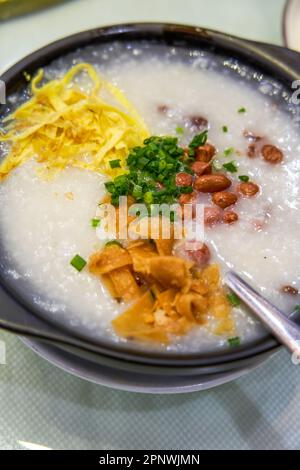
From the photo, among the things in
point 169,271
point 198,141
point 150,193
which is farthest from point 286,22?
point 169,271

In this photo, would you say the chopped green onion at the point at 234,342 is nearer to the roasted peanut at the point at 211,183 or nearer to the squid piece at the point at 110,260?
the squid piece at the point at 110,260

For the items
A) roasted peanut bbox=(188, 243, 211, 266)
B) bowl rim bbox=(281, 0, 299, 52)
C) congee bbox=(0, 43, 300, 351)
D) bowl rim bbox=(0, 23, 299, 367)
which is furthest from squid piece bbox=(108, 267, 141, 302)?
bowl rim bbox=(281, 0, 299, 52)

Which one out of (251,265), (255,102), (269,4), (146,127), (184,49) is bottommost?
(251,265)

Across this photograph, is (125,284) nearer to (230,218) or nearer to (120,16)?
(230,218)

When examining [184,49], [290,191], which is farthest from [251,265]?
[184,49]

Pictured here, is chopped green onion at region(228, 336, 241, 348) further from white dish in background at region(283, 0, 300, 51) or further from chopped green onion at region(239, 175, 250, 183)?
white dish in background at region(283, 0, 300, 51)

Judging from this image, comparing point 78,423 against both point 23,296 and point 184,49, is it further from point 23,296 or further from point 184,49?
point 184,49

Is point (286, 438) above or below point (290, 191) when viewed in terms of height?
below
